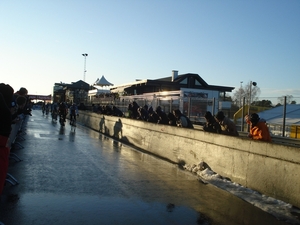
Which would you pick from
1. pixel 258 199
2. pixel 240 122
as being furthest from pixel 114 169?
pixel 240 122

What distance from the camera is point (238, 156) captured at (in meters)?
8.27

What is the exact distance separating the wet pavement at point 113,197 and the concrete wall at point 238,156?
2.27 feet

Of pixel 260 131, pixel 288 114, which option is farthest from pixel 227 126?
pixel 288 114

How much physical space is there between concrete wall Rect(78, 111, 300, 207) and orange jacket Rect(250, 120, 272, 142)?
0.61 metres

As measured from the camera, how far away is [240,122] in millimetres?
13844

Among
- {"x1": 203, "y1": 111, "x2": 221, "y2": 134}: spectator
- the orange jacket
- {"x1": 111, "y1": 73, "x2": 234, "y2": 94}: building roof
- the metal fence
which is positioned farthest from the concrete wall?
{"x1": 111, "y1": 73, "x2": 234, "y2": 94}: building roof

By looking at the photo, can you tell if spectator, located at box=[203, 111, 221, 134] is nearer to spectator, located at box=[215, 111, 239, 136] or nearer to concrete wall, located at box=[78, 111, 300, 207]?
spectator, located at box=[215, 111, 239, 136]

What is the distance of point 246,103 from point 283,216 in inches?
317

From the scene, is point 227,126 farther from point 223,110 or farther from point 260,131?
point 223,110

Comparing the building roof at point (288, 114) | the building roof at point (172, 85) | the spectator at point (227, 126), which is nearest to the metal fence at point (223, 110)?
the building roof at point (288, 114)

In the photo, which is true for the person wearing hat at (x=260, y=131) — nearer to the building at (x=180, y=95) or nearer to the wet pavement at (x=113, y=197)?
the wet pavement at (x=113, y=197)

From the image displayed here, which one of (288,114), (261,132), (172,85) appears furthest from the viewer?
(172,85)

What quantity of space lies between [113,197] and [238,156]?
322 cm

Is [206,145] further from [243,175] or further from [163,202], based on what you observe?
[163,202]
